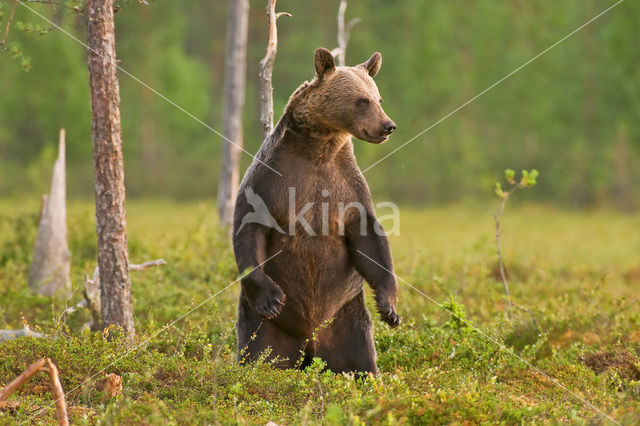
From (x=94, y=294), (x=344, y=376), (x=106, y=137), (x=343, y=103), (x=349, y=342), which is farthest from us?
(x=94, y=294)

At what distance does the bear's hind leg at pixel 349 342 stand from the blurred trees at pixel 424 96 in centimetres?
2357

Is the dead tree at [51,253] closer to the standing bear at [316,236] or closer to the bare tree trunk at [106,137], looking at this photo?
the bare tree trunk at [106,137]

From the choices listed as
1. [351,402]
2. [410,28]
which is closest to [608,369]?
[351,402]

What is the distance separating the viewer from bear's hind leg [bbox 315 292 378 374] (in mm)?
5898

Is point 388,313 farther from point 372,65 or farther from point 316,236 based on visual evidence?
point 372,65

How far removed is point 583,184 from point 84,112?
2132 cm

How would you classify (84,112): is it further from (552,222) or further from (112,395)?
(112,395)

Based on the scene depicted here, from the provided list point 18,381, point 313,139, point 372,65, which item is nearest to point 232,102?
point 372,65

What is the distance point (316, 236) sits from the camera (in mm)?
5703

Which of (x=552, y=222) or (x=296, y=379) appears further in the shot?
(x=552, y=222)

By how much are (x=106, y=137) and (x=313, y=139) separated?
1668 mm

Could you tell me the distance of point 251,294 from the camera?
18.1 feet

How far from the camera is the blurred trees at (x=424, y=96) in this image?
31156 millimetres

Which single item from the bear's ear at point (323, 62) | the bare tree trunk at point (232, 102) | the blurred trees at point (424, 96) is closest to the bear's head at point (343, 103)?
the bear's ear at point (323, 62)
